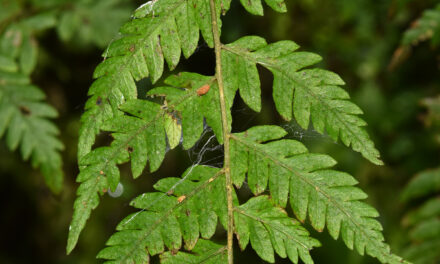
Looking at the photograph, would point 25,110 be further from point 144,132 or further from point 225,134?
point 225,134

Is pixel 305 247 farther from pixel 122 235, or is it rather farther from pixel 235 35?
pixel 235 35

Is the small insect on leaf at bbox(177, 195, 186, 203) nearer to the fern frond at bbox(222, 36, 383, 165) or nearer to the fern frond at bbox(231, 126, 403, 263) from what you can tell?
the fern frond at bbox(231, 126, 403, 263)

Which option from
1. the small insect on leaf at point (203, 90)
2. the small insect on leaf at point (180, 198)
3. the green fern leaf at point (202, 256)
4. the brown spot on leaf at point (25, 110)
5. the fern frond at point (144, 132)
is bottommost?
the green fern leaf at point (202, 256)

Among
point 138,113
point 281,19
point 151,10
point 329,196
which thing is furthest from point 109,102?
point 281,19

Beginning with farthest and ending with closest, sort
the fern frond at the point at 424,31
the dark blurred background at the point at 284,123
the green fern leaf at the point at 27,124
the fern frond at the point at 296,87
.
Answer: the dark blurred background at the point at 284,123
the green fern leaf at the point at 27,124
the fern frond at the point at 424,31
the fern frond at the point at 296,87

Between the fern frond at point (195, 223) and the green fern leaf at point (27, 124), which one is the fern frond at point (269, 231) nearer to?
the fern frond at point (195, 223)

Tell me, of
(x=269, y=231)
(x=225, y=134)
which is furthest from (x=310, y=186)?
(x=225, y=134)

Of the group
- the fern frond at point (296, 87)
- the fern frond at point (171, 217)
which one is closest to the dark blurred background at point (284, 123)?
the fern frond at point (296, 87)
